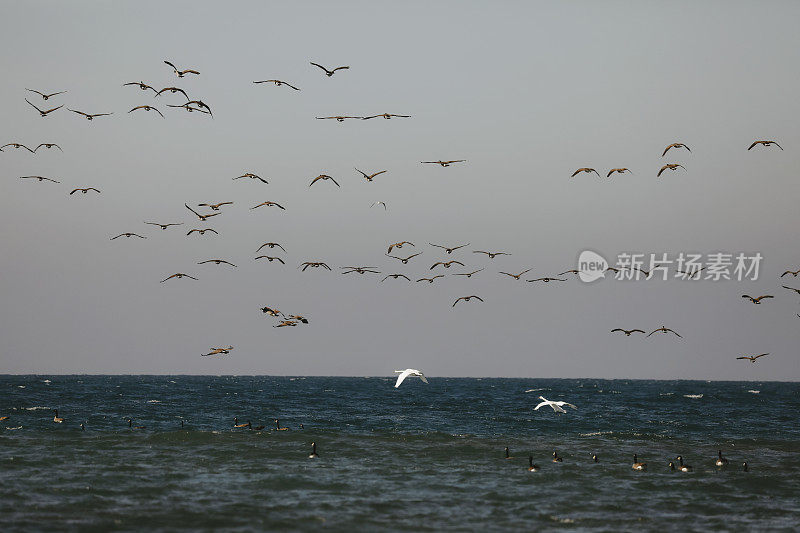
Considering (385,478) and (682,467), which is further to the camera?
(682,467)

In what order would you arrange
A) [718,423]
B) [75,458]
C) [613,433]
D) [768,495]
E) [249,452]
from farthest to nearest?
[718,423] < [613,433] < [249,452] < [75,458] < [768,495]

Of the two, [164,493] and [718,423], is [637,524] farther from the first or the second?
[718,423]

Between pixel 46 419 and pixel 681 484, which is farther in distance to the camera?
Answer: pixel 46 419

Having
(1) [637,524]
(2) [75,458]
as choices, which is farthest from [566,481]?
(2) [75,458]

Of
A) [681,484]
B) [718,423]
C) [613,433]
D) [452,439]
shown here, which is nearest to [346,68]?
[681,484]

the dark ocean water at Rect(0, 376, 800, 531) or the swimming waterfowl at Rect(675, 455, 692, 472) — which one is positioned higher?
the swimming waterfowl at Rect(675, 455, 692, 472)

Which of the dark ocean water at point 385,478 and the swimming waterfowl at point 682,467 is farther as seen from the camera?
the swimming waterfowl at point 682,467

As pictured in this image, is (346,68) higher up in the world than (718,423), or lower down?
higher up

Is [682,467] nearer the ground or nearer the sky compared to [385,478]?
nearer the sky

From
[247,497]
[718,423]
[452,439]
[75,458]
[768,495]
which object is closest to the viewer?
[247,497]

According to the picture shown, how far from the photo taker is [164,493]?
30.2m

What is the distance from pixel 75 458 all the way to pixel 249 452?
7973 mm

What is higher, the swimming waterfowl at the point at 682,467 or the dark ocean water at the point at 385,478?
the swimming waterfowl at the point at 682,467

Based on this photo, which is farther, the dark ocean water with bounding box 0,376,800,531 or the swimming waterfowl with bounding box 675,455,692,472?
the swimming waterfowl with bounding box 675,455,692,472
